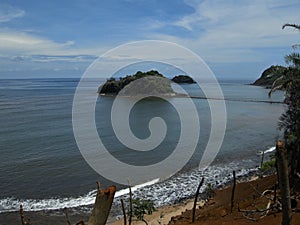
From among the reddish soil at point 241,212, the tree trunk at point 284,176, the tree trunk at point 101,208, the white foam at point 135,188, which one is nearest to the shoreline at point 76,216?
the reddish soil at point 241,212

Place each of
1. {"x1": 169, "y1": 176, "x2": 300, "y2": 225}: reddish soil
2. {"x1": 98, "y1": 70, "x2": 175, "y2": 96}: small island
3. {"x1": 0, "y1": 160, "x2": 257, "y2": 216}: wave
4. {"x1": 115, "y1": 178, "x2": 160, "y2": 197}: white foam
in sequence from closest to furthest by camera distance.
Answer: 1. {"x1": 169, "y1": 176, "x2": 300, "y2": 225}: reddish soil
2. {"x1": 0, "y1": 160, "x2": 257, "y2": 216}: wave
3. {"x1": 115, "y1": 178, "x2": 160, "y2": 197}: white foam
4. {"x1": 98, "y1": 70, "x2": 175, "y2": 96}: small island

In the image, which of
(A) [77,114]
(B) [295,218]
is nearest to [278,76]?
(B) [295,218]

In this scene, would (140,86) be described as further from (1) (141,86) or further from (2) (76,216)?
(2) (76,216)

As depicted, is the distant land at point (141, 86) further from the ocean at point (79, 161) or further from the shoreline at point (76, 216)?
the shoreline at point (76, 216)

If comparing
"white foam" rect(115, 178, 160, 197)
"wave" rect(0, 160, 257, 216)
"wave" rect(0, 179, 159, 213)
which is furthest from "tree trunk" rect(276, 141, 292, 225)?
"white foam" rect(115, 178, 160, 197)

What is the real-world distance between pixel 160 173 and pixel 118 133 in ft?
50.4

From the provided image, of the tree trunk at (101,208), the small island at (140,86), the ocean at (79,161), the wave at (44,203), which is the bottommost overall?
the wave at (44,203)

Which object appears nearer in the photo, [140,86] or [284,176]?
[284,176]

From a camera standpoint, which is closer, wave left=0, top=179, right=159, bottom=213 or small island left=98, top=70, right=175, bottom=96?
wave left=0, top=179, right=159, bottom=213

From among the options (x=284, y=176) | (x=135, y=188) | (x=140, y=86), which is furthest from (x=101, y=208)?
(x=140, y=86)

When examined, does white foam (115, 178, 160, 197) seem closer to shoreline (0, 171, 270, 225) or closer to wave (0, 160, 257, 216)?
wave (0, 160, 257, 216)

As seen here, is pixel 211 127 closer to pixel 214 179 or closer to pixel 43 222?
pixel 214 179

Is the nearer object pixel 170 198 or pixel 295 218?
pixel 295 218

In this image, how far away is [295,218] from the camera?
804 cm
